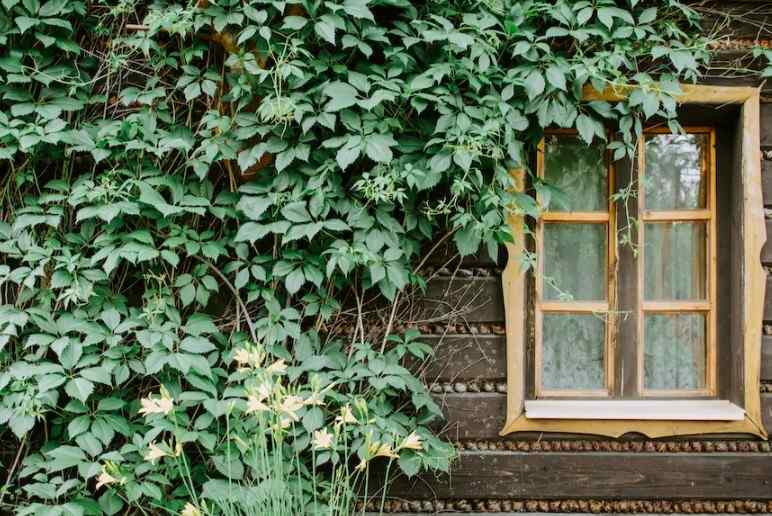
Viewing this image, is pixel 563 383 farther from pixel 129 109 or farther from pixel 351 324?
pixel 129 109

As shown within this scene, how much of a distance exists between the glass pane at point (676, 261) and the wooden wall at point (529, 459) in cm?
28

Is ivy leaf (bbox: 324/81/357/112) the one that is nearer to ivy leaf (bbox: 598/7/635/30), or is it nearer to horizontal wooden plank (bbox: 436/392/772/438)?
ivy leaf (bbox: 598/7/635/30)

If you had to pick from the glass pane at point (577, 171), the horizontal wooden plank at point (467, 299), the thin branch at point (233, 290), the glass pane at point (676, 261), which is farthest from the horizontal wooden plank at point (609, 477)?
the glass pane at point (577, 171)

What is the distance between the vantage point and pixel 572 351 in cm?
316

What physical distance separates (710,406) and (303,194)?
2.04m

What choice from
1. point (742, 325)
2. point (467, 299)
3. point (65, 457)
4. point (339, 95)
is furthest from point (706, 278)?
point (65, 457)

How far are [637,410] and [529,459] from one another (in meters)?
0.52

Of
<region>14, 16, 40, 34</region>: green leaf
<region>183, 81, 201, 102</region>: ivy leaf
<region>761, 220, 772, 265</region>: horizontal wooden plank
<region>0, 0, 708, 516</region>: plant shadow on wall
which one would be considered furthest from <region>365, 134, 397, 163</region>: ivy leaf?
<region>761, 220, 772, 265</region>: horizontal wooden plank

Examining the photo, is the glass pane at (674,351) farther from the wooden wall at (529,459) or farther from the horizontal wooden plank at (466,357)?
the horizontal wooden plank at (466,357)

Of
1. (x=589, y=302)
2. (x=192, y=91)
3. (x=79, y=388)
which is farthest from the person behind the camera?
(x=589, y=302)

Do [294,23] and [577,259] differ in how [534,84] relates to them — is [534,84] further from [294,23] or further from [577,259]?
[294,23]

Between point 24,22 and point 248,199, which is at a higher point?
point 24,22

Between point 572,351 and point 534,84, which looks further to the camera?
point 572,351

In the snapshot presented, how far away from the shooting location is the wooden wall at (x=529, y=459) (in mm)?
3027
